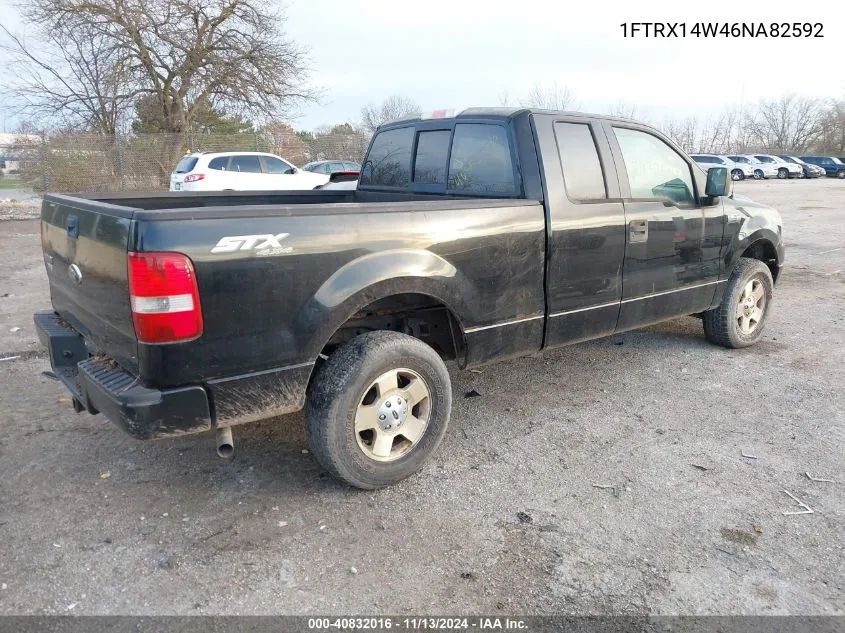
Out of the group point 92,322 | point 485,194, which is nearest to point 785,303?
point 485,194

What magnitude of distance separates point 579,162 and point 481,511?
2.26 meters

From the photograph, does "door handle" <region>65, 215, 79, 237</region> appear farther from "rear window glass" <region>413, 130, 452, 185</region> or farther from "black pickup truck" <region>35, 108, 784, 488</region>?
"rear window glass" <region>413, 130, 452, 185</region>

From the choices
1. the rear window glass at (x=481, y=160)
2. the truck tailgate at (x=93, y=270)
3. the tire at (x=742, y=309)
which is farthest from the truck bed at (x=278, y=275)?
the tire at (x=742, y=309)

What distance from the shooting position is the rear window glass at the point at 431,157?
4.38 metres

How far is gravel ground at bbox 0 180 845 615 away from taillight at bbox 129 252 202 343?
1.01m

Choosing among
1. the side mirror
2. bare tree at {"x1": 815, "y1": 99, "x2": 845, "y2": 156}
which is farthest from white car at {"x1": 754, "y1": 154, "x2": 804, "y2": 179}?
the side mirror

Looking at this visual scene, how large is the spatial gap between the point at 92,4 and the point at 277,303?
80.7 ft

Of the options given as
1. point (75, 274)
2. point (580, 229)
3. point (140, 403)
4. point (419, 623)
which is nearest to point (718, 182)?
point (580, 229)

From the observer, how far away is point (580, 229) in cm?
400

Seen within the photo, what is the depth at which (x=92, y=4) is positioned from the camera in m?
22.3

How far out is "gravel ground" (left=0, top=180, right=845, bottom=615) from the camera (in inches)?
102

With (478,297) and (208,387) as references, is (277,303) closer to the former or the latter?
(208,387)

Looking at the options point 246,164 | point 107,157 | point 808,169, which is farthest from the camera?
point 808,169

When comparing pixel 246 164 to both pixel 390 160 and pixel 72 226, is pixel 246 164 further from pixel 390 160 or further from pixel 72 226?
pixel 72 226
